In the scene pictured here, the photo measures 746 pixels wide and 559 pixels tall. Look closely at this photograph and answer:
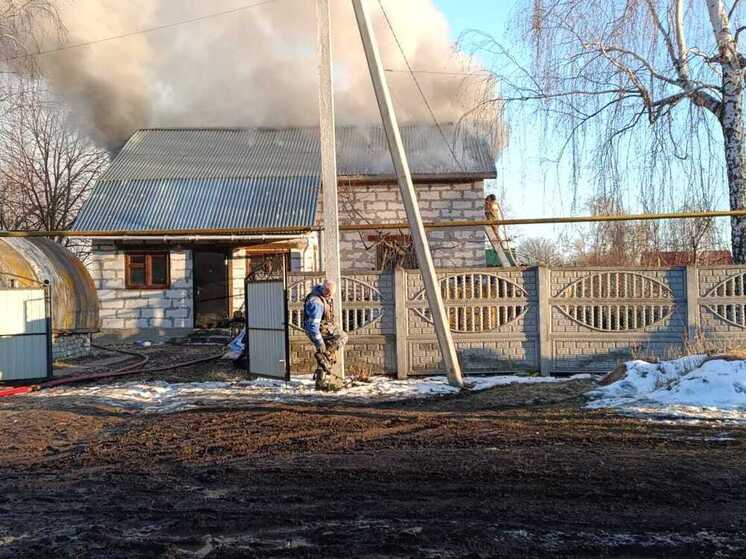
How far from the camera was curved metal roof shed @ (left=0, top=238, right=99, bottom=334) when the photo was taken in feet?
48.7

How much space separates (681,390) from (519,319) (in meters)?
3.26

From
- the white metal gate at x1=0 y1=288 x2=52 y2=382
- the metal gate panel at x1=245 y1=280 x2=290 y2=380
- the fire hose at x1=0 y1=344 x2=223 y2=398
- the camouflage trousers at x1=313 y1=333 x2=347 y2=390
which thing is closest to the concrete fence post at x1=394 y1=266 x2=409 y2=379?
the camouflage trousers at x1=313 y1=333 x2=347 y2=390

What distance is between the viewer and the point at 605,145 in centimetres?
1339

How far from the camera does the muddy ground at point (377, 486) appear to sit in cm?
441

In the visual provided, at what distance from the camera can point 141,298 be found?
19.5 metres

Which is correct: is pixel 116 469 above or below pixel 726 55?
below

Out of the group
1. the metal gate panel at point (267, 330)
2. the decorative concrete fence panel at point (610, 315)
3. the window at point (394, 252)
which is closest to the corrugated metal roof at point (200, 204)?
the window at point (394, 252)

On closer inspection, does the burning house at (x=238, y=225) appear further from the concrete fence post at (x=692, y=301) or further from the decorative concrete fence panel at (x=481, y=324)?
the concrete fence post at (x=692, y=301)

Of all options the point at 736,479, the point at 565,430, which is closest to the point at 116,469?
the point at 565,430

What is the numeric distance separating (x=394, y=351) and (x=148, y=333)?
31.8ft

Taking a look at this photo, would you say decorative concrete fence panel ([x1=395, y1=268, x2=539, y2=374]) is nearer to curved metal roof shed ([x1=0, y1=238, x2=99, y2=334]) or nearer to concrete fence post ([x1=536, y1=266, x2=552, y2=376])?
concrete fence post ([x1=536, y1=266, x2=552, y2=376])

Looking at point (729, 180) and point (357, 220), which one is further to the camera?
point (357, 220)

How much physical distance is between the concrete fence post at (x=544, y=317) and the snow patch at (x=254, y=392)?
314 mm

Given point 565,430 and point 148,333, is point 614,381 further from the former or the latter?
point 148,333
